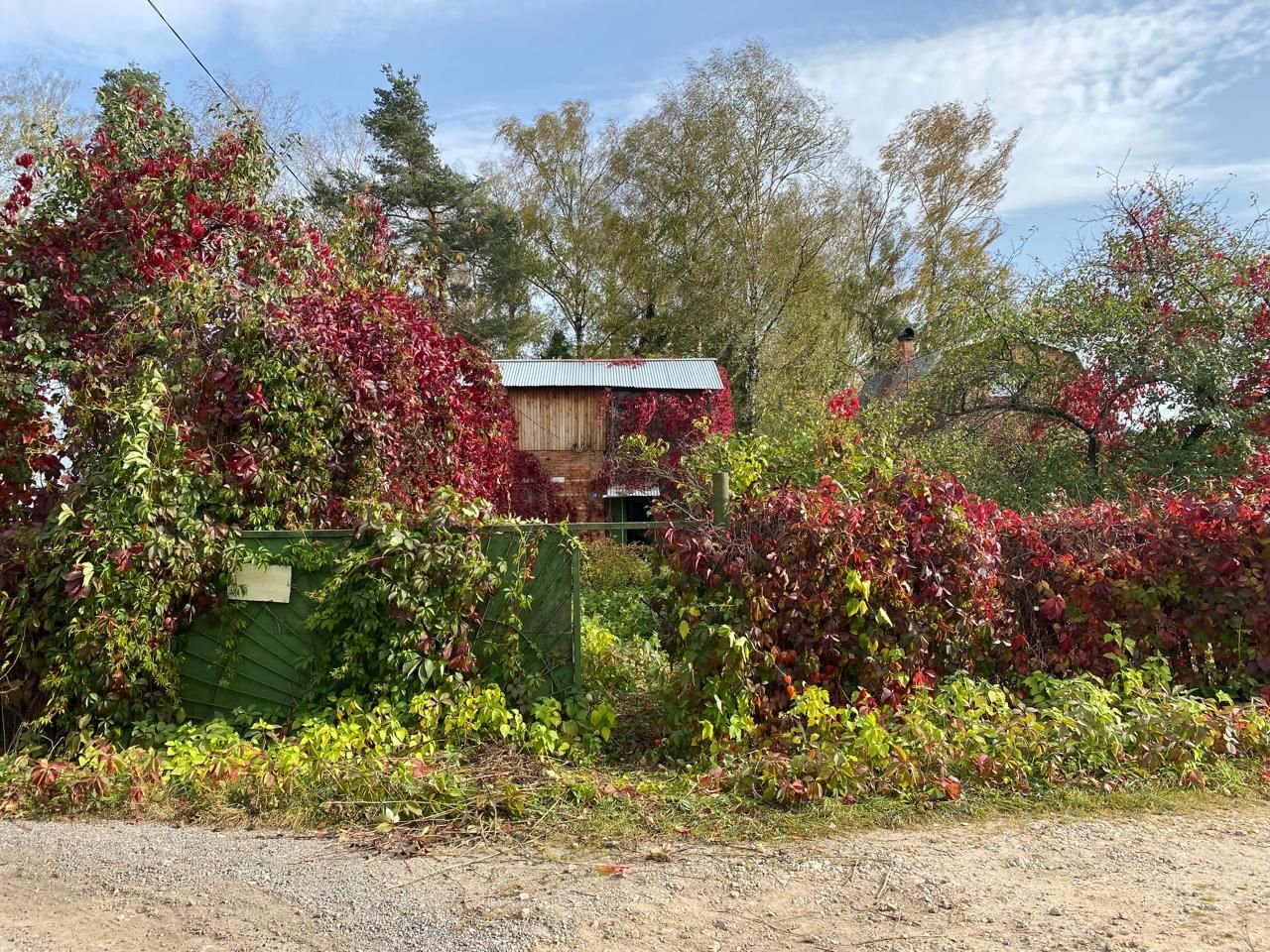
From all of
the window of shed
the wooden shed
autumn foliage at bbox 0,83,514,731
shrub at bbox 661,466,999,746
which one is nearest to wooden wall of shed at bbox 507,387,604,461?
the wooden shed

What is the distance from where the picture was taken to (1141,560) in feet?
20.6

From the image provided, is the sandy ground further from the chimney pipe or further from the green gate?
the chimney pipe

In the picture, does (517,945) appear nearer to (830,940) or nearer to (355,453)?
(830,940)

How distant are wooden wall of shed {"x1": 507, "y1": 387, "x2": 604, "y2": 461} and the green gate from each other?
575 inches

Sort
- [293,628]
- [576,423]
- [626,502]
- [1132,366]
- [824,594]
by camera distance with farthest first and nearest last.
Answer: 1. [626,502]
2. [576,423]
3. [1132,366]
4. [293,628]
5. [824,594]

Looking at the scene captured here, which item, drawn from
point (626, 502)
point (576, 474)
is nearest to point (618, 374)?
point (576, 474)

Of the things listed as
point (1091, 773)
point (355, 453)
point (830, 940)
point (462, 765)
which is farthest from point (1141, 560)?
point (355, 453)

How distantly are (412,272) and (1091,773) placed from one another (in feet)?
24.8

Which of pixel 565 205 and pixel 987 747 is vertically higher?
pixel 565 205

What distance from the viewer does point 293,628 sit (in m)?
5.91

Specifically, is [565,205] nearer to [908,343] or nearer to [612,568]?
[908,343]

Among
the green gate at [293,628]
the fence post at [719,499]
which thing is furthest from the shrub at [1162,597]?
the green gate at [293,628]

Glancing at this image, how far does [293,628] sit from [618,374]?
1556 cm

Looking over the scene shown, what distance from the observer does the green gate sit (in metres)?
5.77
